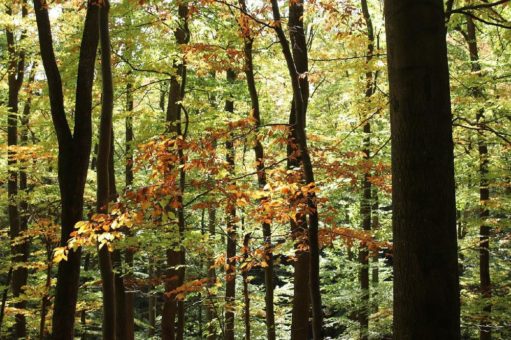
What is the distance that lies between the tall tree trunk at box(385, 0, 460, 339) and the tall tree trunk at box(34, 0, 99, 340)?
4.24 m

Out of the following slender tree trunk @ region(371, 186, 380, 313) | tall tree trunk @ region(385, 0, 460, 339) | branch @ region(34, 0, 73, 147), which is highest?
branch @ region(34, 0, 73, 147)

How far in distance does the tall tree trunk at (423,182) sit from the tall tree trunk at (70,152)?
167 inches

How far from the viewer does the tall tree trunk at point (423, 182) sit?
1.85 meters

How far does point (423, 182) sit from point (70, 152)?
4648mm

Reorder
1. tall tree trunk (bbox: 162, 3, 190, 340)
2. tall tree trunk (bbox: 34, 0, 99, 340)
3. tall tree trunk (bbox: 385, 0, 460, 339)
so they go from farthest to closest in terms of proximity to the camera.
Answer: tall tree trunk (bbox: 162, 3, 190, 340) < tall tree trunk (bbox: 34, 0, 99, 340) < tall tree trunk (bbox: 385, 0, 460, 339)

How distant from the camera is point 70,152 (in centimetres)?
543

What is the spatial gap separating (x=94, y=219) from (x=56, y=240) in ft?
25.6

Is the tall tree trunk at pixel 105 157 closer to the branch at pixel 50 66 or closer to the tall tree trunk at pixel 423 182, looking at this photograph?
the branch at pixel 50 66

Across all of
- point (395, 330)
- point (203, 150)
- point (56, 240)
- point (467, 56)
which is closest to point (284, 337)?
point (56, 240)

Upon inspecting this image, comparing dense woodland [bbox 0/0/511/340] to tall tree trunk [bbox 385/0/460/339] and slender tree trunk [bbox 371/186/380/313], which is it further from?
slender tree trunk [bbox 371/186/380/313]

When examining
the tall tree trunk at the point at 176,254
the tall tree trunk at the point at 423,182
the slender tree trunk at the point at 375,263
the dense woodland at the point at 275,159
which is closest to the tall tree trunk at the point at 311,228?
the dense woodland at the point at 275,159

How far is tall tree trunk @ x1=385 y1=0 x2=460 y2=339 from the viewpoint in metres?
1.85

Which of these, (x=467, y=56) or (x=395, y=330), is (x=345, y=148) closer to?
(x=467, y=56)

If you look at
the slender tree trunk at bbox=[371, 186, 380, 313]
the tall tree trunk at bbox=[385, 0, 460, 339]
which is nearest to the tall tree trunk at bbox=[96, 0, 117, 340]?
the tall tree trunk at bbox=[385, 0, 460, 339]
